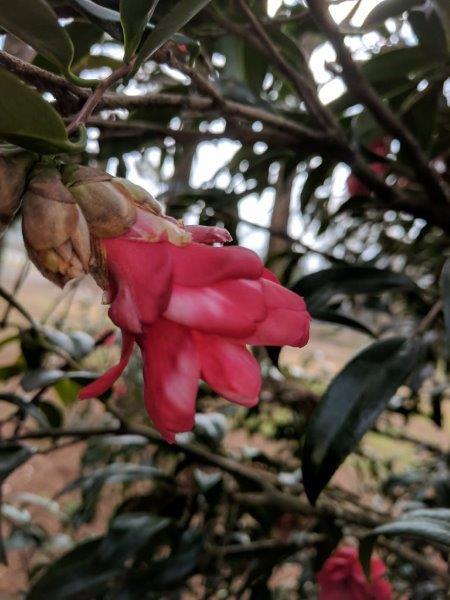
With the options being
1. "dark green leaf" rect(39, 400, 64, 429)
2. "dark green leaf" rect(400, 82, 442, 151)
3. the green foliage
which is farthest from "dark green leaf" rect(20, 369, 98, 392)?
"dark green leaf" rect(400, 82, 442, 151)

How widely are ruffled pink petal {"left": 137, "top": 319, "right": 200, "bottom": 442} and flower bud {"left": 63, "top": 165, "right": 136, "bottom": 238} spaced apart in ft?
0.19

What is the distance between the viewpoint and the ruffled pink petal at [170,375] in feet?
1.02

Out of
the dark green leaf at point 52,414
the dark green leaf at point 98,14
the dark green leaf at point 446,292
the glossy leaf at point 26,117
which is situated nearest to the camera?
the glossy leaf at point 26,117

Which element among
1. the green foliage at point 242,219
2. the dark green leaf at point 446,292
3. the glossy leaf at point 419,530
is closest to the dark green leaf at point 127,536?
the green foliage at point 242,219

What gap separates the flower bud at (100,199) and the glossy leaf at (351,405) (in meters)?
0.24

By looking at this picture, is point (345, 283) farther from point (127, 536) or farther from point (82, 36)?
point (127, 536)

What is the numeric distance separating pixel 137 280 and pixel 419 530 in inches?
13.1

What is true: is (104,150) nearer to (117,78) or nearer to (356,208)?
(356,208)

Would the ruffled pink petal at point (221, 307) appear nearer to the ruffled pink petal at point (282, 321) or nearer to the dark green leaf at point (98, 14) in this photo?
the ruffled pink petal at point (282, 321)

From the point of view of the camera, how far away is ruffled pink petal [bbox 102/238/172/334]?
297mm

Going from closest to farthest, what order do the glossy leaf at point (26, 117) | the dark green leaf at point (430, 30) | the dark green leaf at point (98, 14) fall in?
the glossy leaf at point (26, 117) → the dark green leaf at point (98, 14) → the dark green leaf at point (430, 30)

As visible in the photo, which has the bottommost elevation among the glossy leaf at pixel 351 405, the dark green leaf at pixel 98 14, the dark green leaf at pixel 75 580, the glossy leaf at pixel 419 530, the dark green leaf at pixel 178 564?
the dark green leaf at pixel 75 580

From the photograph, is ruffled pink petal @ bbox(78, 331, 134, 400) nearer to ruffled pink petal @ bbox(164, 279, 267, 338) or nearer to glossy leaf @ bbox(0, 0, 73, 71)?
ruffled pink petal @ bbox(164, 279, 267, 338)

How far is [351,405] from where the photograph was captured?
0.48m
